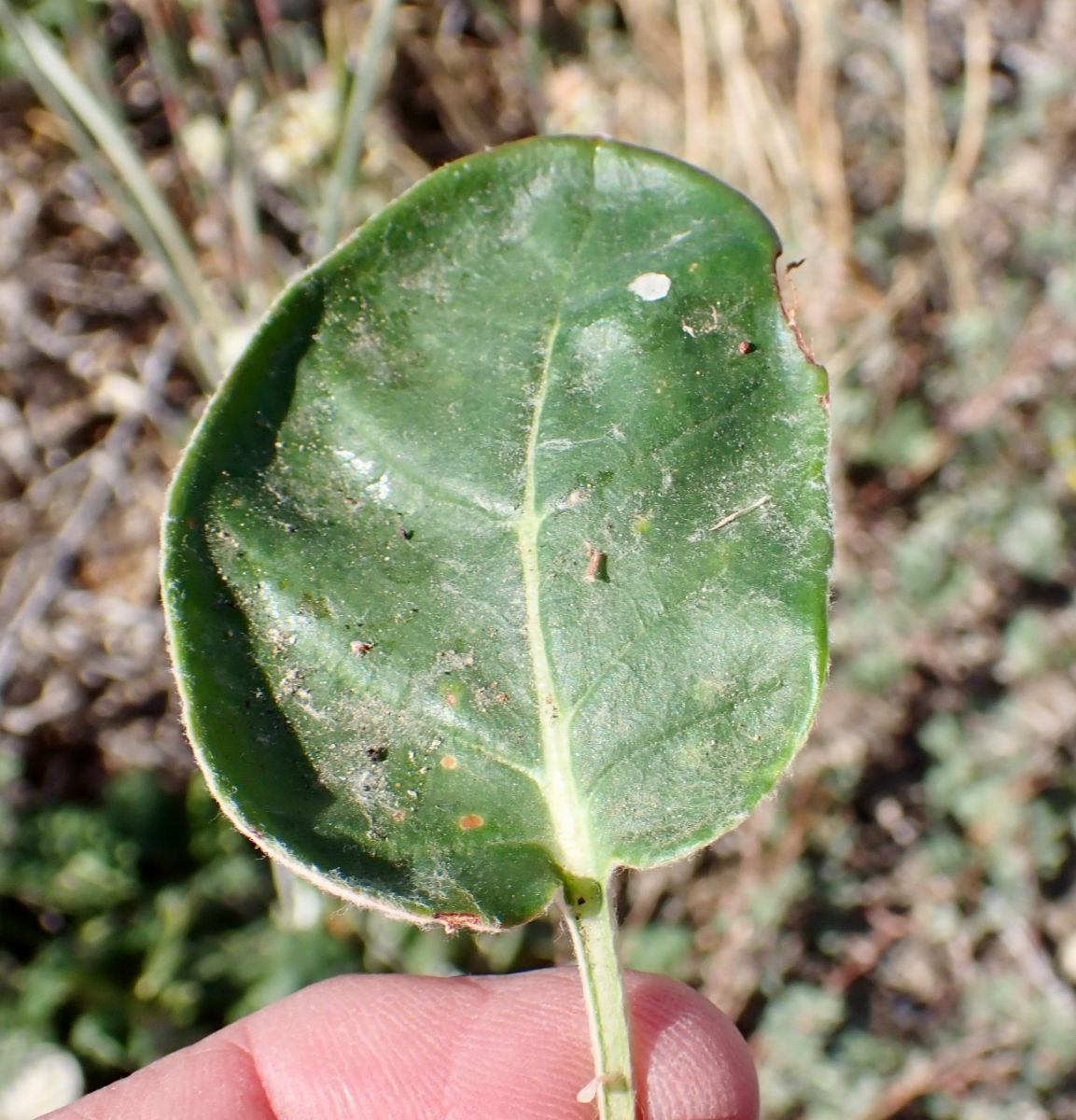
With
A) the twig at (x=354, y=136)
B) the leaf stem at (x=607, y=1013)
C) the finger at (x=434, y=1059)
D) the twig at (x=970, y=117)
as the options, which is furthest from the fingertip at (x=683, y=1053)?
the twig at (x=970, y=117)

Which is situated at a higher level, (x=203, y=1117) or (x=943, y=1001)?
(x=203, y=1117)

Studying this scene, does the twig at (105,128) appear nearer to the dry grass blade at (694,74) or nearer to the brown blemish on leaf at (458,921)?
the dry grass blade at (694,74)

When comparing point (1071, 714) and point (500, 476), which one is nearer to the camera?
point (500, 476)

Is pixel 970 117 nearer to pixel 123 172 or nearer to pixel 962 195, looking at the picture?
pixel 962 195

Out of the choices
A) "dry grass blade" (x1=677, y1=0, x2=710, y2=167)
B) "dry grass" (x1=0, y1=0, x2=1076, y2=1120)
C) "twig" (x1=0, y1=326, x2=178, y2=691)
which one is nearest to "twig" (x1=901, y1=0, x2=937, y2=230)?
"dry grass" (x1=0, y1=0, x2=1076, y2=1120)

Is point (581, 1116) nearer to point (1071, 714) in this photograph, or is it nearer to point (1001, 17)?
point (1071, 714)

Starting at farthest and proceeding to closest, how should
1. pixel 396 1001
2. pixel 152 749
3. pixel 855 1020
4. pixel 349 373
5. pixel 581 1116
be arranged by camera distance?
pixel 152 749, pixel 855 1020, pixel 396 1001, pixel 581 1116, pixel 349 373

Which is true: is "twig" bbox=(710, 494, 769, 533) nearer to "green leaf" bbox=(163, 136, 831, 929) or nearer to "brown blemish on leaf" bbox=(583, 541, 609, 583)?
"green leaf" bbox=(163, 136, 831, 929)

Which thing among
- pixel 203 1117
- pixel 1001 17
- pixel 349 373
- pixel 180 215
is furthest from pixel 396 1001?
pixel 1001 17

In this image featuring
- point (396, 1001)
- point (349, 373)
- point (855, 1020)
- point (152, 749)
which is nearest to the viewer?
point (349, 373)
